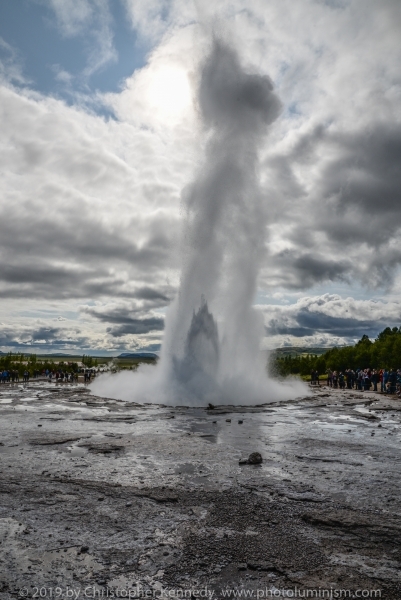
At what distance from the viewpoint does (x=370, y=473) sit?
28.5ft

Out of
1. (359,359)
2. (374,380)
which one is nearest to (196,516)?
(374,380)

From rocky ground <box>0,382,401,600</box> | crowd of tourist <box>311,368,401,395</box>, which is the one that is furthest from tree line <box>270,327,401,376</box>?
rocky ground <box>0,382,401,600</box>

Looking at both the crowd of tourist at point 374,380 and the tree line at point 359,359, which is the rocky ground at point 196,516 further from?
the tree line at point 359,359

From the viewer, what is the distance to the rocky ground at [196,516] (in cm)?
429

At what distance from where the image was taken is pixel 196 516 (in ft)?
19.9

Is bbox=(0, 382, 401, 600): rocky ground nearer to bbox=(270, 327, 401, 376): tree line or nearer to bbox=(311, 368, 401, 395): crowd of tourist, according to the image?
bbox=(311, 368, 401, 395): crowd of tourist

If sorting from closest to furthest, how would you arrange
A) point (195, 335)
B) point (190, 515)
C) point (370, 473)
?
point (190, 515)
point (370, 473)
point (195, 335)

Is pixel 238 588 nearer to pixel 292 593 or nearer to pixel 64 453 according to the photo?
pixel 292 593

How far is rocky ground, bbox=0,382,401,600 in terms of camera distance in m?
4.29

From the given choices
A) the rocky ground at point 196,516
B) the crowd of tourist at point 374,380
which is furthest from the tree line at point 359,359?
the rocky ground at point 196,516

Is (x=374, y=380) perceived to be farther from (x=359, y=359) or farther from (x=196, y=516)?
(x=359, y=359)

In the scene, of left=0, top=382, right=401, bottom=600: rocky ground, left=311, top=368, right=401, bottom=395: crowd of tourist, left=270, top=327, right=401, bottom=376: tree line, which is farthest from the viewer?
left=270, top=327, right=401, bottom=376: tree line

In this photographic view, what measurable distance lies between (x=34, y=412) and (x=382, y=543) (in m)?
17.5

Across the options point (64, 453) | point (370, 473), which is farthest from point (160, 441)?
point (370, 473)
